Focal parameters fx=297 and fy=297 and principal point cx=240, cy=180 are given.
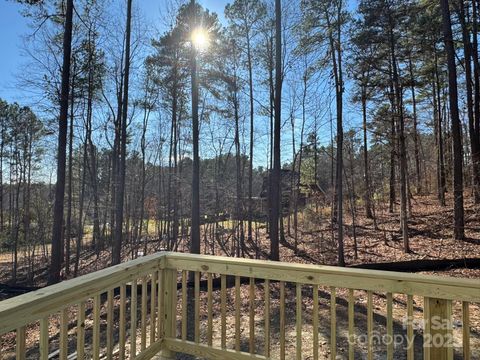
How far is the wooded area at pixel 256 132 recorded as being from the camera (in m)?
7.49

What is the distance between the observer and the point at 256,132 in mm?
11766

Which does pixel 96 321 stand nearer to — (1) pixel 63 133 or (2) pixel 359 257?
(1) pixel 63 133

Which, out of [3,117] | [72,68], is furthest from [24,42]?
[3,117]

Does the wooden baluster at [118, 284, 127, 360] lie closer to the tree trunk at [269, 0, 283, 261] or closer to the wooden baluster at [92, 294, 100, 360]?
the wooden baluster at [92, 294, 100, 360]

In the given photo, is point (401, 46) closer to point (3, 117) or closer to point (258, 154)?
point (258, 154)

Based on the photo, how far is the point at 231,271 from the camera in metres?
1.96

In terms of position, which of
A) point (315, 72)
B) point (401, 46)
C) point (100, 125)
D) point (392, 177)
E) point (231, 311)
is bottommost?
point (231, 311)

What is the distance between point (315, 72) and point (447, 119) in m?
7.68

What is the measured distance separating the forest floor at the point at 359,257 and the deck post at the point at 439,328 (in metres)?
1.56

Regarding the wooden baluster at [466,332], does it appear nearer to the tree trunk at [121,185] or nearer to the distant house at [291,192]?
the tree trunk at [121,185]

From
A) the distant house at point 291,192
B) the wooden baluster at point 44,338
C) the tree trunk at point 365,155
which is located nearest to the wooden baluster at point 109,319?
the wooden baluster at point 44,338

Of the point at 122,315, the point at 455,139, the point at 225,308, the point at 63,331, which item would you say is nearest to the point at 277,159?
the point at 455,139

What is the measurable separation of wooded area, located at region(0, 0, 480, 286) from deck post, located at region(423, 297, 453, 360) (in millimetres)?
5425

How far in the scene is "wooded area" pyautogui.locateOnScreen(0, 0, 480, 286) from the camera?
749 cm
